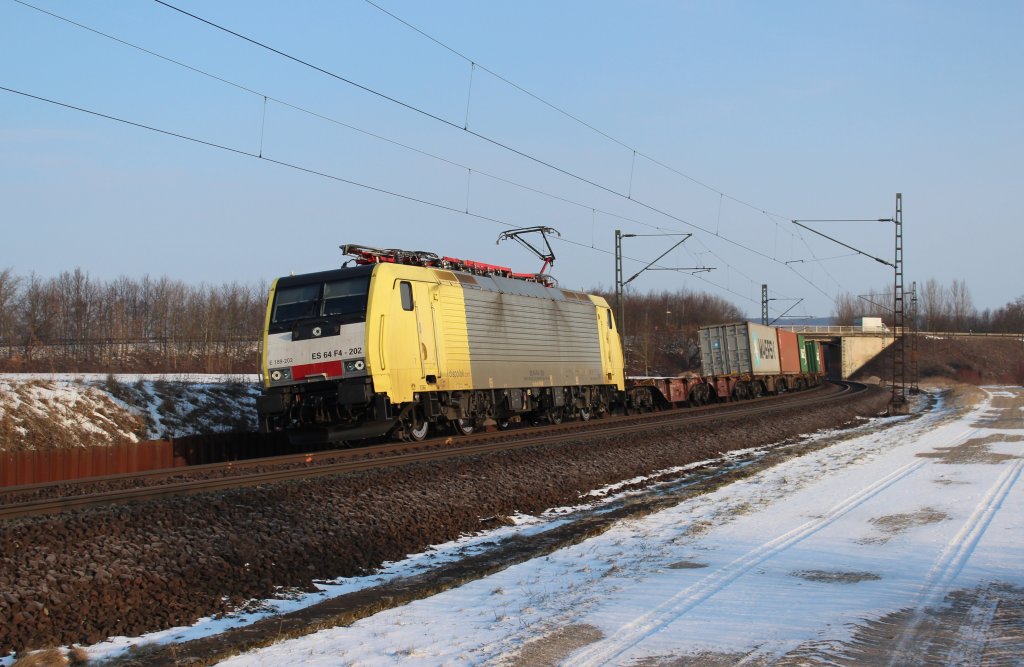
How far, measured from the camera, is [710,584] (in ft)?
24.5

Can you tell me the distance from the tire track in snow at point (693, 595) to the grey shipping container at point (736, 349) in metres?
29.4

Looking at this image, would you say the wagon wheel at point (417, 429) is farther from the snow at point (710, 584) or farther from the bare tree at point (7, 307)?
the bare tree at point (7, 307)

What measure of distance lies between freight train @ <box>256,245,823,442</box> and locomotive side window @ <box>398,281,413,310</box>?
0.03 metres

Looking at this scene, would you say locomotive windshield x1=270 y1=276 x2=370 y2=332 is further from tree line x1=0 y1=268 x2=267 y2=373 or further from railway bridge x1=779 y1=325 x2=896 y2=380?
railway bridge x1=779 y1=325 x2=896 y2=380

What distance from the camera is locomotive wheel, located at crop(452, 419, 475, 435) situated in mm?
20919

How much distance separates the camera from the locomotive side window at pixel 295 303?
17766mm

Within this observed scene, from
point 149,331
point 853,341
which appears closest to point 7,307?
point 149,331

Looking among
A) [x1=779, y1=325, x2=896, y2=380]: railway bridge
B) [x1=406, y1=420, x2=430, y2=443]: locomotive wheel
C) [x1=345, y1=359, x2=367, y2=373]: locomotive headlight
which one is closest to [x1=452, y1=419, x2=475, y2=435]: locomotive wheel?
[x1=406, y1=420, x2=430, y2=443]: locomotive wheel

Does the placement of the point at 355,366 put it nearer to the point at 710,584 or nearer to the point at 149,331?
the point at 710,584

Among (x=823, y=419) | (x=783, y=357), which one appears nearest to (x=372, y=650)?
(x=823, y=419)

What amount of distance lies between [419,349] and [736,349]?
2588cm

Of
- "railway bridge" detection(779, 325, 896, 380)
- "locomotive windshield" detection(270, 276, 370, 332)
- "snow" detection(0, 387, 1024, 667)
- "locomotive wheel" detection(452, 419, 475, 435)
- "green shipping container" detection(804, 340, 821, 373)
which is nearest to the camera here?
"snow" detection(0, 387, 1024, 667)

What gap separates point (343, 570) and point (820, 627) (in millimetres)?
4560

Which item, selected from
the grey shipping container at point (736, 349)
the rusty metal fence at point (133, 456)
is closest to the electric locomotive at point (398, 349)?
the rusty metal fence at point (133, 456)
